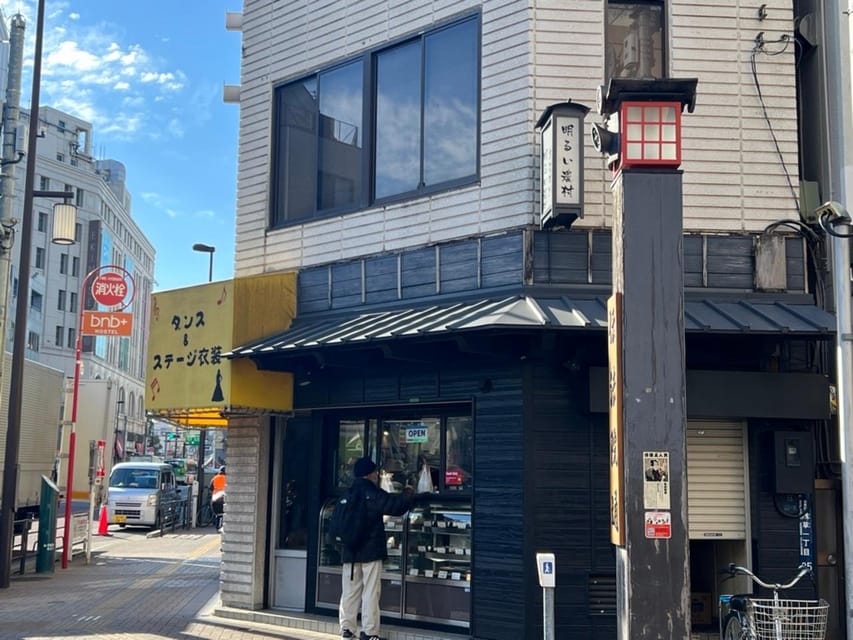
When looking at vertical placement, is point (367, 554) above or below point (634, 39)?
below

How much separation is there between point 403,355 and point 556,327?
7.30 ft

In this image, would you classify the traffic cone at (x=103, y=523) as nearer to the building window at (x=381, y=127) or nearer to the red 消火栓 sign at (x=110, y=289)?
the red 消火栓 sign at (x=110, y=289)

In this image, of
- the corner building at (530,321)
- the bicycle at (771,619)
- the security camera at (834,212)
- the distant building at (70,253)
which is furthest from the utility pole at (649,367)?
the distant building at (70,253)

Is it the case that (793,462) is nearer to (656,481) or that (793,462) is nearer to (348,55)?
(656,481)

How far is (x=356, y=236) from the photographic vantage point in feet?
39.8

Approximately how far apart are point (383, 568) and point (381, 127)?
5.33m

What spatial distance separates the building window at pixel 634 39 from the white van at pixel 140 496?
78.4ft

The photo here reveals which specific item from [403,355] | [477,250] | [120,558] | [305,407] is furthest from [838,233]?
[120,558]

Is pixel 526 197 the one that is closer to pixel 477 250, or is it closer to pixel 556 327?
pixel 477 250

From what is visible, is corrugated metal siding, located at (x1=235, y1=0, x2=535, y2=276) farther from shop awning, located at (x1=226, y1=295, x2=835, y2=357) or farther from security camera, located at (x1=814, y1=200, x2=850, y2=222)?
security camera, located at (x1=814, y1=200, x2=850, y2=222)

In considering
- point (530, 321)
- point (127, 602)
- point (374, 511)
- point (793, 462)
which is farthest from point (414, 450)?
point (127, 602)

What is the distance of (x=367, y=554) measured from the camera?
10.6 m

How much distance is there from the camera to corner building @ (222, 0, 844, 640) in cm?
994

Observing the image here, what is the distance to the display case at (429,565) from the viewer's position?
1088 cm
